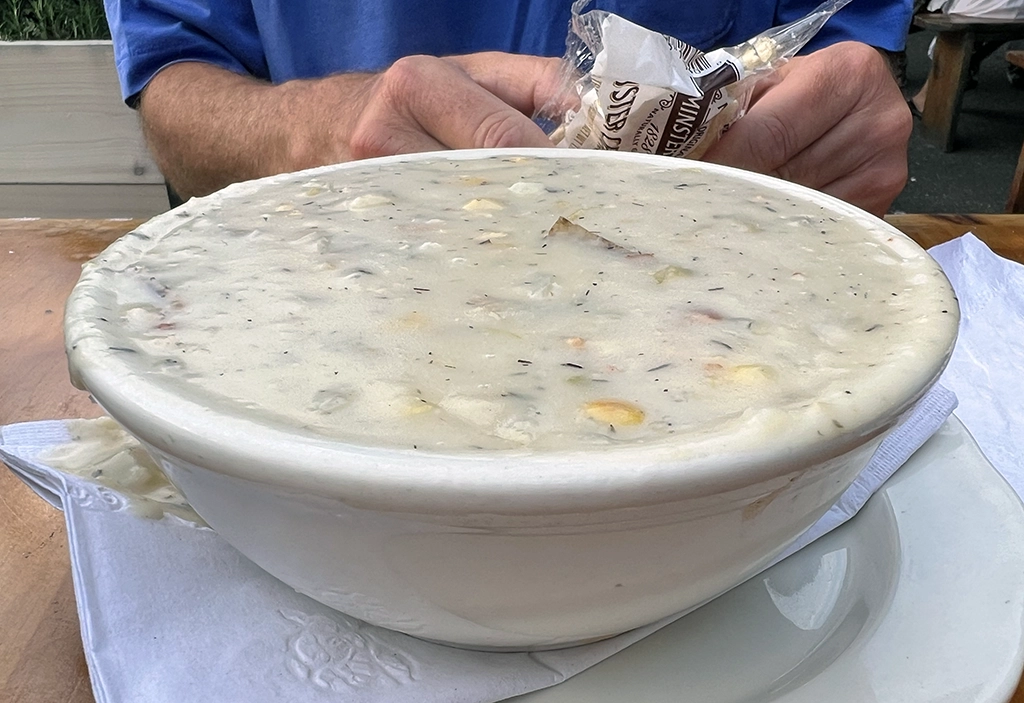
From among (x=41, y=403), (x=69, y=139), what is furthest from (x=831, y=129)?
(x=69, y=139)

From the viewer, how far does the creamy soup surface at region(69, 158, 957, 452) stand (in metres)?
0.37

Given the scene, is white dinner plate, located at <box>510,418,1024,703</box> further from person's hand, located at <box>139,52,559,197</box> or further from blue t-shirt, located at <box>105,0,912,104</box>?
blue t-shirt, located at <box>105,0,912,104</box>

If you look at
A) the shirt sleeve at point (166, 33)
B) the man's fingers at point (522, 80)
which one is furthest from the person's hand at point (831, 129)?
the shirt sleeve at point (166, 33)

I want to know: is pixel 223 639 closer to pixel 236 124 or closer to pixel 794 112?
pixel 794 112

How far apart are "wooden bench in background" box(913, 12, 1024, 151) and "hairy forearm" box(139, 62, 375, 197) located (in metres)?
3.72

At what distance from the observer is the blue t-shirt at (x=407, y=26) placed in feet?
4.81

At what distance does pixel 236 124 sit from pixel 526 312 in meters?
1.04

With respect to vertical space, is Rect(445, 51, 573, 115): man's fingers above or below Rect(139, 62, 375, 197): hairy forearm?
above

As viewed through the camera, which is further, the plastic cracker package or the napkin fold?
the plastic cracker package

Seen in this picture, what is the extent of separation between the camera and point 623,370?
0.41 m

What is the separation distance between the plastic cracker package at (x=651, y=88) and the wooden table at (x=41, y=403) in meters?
0.32

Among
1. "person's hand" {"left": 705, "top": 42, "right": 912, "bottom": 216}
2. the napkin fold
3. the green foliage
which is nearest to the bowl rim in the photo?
the napkin fold

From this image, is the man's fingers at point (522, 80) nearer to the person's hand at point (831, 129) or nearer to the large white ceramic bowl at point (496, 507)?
the person's hand at point (831, 129)

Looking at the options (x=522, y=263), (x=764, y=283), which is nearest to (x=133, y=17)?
(x=522, y=263)
